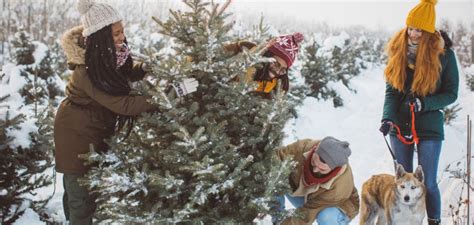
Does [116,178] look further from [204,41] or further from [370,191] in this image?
[370,191]

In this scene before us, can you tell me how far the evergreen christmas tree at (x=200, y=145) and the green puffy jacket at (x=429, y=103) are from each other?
175 cm

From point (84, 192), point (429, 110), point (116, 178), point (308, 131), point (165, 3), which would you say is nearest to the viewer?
point (116, 178)

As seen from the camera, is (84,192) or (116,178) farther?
(84,192)

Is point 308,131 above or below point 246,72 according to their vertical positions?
Answer: above

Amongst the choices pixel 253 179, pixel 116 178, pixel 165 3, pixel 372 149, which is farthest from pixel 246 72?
pixel 165 3

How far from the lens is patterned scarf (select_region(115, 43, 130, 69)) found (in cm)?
329

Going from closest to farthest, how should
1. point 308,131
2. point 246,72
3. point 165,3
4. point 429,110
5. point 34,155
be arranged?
point 246,72
point 429,110
point 34,155
point 308,131
point 165,3

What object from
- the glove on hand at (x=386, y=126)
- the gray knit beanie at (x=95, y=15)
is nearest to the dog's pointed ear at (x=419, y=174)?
the glove on hand at (x=386, y=126)

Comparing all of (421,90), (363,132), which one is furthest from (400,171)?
(363,132)

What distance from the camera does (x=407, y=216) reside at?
4.19 m

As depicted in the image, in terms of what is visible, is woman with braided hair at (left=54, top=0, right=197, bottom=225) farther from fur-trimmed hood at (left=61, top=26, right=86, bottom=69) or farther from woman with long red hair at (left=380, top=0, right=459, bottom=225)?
woman with long red hair at (left=380, top=0, right=459, bottom=225)

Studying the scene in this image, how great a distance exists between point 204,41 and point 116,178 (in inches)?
41.9

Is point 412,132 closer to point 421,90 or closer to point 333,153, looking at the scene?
point 421,90

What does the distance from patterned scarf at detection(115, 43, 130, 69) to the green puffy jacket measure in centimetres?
257
